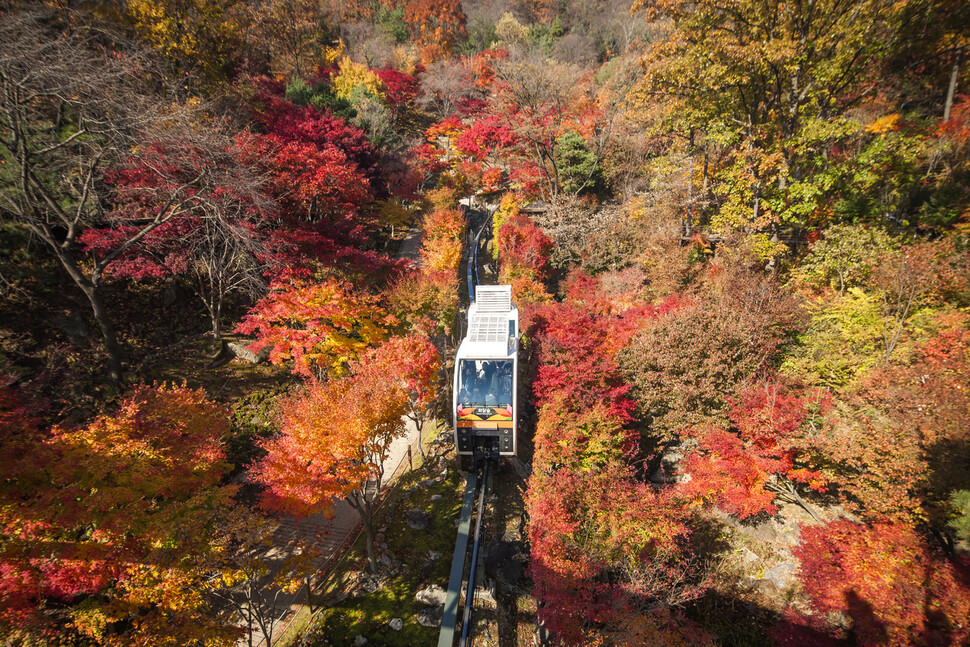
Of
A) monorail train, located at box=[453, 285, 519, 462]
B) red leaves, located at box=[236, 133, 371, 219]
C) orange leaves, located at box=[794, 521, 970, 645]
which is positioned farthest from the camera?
red leaves, located at box=[236, 133, 371, 219]

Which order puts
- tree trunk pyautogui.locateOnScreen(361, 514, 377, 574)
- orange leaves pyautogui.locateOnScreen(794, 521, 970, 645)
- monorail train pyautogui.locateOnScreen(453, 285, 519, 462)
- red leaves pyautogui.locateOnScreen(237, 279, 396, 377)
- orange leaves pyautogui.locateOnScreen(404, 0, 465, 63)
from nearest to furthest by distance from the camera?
orange leaves pyautogui.locateOnScreen(794, 521, 970, 645), tree trunk pyautogui.locateOnScreen(361, 514, 377, 574), monorail train pyautogui.locateOnScreen(453, 285, 519, 462), red leaves pyautogui.locateOnScreen(237, 279, 396, 377), orange leaves pyautogui.locateOnScreen(404, 0, 465, 63)

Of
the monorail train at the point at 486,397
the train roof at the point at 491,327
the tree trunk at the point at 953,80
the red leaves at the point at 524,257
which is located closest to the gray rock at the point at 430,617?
the monorail train at the point at 486,397

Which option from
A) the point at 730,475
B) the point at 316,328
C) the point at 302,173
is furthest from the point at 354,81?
the point at 730,475

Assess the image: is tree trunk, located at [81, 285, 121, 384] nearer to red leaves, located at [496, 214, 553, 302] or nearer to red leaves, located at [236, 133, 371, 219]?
red leaves, located at [236, 133, 371, 219]

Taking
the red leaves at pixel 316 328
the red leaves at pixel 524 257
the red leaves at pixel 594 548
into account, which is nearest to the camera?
the red leaves at pixel 594 548

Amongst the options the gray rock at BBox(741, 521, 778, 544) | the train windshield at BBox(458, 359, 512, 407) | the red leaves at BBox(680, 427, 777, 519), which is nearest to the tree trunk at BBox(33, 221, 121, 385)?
the train windshield at BBox(458, 359, 512, 407)

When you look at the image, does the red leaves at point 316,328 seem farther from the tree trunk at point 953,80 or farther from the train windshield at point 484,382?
the tree trunk at point 953,80

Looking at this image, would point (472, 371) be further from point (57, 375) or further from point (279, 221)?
point (57, 375)
